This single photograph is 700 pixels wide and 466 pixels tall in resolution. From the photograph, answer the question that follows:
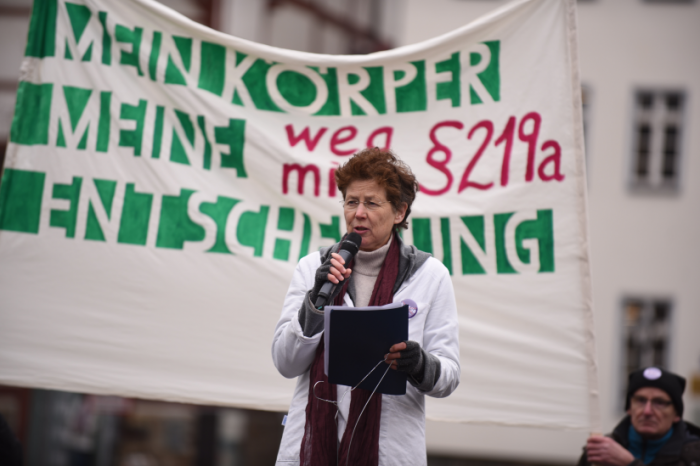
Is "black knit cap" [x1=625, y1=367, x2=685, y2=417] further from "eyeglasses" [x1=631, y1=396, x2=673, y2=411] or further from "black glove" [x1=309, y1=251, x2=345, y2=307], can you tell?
"black glove" [x1=309, y1=251, x2=345, y2=307]

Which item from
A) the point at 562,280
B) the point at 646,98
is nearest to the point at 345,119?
the point at 562,280

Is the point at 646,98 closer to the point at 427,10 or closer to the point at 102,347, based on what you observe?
the point at 427,10

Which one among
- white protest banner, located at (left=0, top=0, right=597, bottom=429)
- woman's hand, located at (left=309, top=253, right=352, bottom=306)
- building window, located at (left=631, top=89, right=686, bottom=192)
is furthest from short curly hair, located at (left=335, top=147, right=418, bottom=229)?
building window, located at (left=631, top=89, right=686, bottom=192)

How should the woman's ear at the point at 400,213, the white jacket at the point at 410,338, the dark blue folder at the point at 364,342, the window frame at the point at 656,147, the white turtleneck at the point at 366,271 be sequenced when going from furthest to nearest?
1. the window frame at the point at 656,147
2. the woman's ear at the point at 400,213
3. the white turtleneck at the point at 366,271
4. the white jacket at the point at 410,338
5. the dark blue folder at the point at 364,342

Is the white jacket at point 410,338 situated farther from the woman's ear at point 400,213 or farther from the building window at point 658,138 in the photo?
the building window at point 658,138

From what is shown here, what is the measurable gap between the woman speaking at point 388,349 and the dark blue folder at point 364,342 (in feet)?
0.14

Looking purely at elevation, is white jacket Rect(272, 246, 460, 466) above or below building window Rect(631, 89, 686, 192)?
below

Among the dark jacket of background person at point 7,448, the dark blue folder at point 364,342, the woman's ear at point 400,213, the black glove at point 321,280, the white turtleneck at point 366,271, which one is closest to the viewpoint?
the dark blue folder at point 364,342

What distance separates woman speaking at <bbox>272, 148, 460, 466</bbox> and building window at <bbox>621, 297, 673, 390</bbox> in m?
11.3

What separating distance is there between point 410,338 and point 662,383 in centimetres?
195

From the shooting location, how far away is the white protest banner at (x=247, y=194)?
12.8ft

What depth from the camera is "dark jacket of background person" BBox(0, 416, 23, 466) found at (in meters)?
3.76

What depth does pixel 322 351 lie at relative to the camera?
2.68m

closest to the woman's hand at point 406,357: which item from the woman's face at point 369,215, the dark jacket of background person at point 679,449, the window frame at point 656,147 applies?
the woman's face at point 369,215
